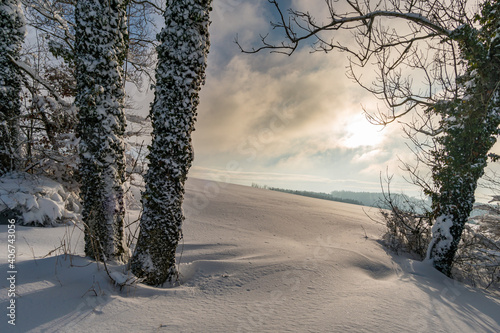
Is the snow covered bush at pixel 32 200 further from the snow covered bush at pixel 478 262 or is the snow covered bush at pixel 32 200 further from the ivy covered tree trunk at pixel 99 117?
the snow covered bush at pixel 478 262

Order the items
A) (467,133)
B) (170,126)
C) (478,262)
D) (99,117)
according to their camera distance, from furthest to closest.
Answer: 1. (478,262)
2. (467,133)
3. (99,117)
4. (170,126)

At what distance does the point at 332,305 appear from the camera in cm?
234

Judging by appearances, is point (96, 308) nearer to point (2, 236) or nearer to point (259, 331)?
point (259, 331)

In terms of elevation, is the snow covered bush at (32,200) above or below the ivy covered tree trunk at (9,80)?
below

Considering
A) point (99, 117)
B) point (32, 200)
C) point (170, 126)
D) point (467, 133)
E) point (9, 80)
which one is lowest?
point (32, 200)

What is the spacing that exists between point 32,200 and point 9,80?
3.06 meters

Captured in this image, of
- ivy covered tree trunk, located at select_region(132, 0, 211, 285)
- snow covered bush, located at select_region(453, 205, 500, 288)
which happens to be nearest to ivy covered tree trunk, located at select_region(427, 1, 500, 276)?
snow covered bush, located at select_region(453, 205, 500, 288)

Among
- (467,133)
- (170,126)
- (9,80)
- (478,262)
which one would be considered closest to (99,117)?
(170,126)

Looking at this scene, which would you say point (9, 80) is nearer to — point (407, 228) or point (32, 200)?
point (32, 200)

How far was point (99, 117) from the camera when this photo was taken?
3.03 m

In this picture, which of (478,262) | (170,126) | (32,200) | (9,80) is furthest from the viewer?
(478,262)

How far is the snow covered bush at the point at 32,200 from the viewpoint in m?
5.06

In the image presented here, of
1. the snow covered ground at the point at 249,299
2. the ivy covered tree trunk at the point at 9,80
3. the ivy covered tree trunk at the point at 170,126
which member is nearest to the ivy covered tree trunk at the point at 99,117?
the snow covered ground at the point at 249,299

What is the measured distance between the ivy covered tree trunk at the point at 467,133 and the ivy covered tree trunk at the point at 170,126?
5111mm
